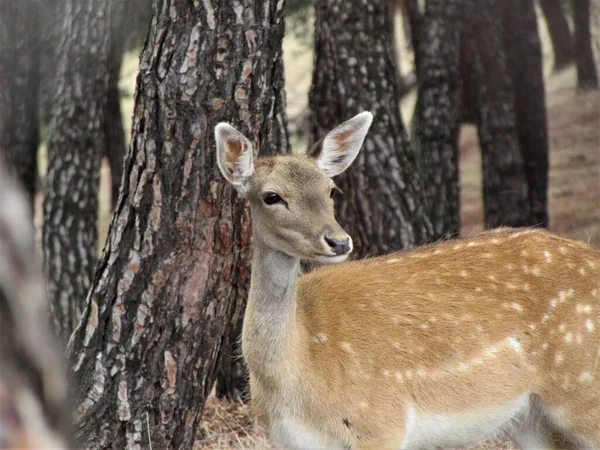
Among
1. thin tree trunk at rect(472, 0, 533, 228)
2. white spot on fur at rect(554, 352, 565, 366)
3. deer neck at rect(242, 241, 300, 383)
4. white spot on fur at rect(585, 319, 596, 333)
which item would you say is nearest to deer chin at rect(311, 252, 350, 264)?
deer neck at rect(242, 241, 300, 383)

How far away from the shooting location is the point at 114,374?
5.90 metres

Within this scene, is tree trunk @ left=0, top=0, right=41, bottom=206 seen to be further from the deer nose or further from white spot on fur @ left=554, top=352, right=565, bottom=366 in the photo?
white spot on fur @ left=554, top=352, right=565, bottom=366

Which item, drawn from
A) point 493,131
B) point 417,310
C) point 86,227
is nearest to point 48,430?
point 417,310

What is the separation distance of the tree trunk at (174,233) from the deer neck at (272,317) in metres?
0.61

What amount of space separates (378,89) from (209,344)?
10.6 ft

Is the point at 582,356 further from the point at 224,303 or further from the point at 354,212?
the point at 354,212

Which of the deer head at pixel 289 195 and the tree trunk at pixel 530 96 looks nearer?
the deer head at pixel 289 195

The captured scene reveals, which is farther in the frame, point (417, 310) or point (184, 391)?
point (184, 391)

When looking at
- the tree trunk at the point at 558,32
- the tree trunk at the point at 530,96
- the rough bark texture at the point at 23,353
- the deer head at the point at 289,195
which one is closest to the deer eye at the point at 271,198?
the deer head at the point at 289,195

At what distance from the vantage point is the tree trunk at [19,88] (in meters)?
10.9

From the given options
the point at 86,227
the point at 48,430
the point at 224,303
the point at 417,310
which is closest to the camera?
the point at 48,430

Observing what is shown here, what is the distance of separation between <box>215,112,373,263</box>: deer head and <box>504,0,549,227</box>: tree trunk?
822 cm

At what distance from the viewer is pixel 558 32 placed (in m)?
23.3

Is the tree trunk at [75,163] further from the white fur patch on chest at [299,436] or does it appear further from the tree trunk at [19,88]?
the white fur patch on chest at [299,436]
